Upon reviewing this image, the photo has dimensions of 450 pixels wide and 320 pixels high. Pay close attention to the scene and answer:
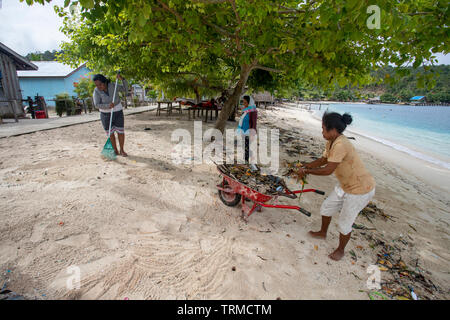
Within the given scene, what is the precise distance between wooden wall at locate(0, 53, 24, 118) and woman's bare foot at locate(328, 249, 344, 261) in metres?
17.0

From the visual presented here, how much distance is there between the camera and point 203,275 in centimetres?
245

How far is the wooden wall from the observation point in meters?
12.2

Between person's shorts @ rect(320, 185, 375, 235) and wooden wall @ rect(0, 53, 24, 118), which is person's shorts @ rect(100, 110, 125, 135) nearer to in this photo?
person's shorts @ rect(320, 185, 375, 235)

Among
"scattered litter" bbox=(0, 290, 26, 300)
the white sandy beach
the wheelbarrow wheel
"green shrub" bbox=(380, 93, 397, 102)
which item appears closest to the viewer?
"scattered litter" bbox=(0, 290, 26, 300)

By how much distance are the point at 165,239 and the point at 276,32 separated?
4.87 meters

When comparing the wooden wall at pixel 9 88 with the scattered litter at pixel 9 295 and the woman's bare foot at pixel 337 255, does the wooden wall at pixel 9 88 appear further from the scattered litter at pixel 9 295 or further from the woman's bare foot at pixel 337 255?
the woman's bare foot at pixel 337 255

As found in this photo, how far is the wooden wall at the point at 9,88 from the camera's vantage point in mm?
12230

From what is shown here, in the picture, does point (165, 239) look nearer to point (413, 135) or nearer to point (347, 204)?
point (347, 204)

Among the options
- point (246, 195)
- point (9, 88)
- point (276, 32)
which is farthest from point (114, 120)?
point (9, 88)

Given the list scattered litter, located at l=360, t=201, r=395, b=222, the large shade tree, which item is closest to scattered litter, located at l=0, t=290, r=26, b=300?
the large shade tree

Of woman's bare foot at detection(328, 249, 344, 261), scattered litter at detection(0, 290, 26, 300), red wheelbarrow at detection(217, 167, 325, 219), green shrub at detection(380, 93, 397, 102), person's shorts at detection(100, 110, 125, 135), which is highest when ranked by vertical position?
green shrub at detection(380, 93, 397, 102)

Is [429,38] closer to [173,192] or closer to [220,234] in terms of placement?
[220,234]

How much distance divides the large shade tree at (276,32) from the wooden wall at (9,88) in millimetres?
7691

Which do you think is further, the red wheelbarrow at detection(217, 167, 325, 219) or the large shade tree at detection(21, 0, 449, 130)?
the red wheelbarrow at detection(217, 167, 325, 219)
